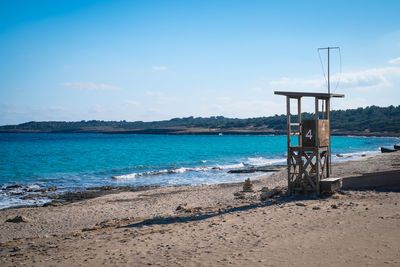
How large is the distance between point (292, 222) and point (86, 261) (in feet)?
15.3

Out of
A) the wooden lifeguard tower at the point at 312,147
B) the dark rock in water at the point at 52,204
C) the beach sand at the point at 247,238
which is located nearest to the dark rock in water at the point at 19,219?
the beach sand at the point at 247,238

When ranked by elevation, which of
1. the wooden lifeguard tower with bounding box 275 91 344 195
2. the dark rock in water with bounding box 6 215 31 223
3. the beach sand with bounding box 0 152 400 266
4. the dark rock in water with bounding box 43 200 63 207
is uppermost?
the wooden lifeguard tower with bounding box 275 91 344 195

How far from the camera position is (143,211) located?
550 inches

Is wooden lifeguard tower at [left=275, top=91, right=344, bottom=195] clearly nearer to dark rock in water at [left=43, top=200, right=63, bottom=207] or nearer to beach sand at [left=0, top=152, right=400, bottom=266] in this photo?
beach sand at [left=0, top=152, right=400, bottom=266]

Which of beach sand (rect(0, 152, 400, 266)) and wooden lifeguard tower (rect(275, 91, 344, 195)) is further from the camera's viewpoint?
wooden lifeguard tower (rect(275, 91, 344, 195))

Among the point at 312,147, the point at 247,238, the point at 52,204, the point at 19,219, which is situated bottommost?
the point at 52,204

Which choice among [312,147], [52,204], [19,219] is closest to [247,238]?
[312,147]

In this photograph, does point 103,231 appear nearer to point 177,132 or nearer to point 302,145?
point 302,145

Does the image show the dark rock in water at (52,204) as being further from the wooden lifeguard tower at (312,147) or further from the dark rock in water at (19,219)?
the wooden lifeguard tower at (312,147)

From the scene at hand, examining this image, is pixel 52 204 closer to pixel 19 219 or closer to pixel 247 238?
pixel 19 219

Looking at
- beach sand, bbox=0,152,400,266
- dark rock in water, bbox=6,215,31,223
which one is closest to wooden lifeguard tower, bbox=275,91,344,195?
beach sand, bbox=0,152,400,266

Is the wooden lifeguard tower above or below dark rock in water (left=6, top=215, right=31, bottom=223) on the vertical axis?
above

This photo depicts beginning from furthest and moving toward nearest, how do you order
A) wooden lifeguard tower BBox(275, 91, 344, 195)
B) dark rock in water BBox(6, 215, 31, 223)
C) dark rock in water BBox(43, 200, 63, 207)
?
1. dark rock in water BBox(43, 200, 63, 207)
2. dark rock in water BBox(6, 215, 31, 223)
3. wooden lifeguard tower BBox(275, 91, 344, 195)

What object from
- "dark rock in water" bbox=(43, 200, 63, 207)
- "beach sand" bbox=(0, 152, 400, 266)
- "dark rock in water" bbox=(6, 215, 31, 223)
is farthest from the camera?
"dark rock in water" bbox=(43, 200, 63, 207)
